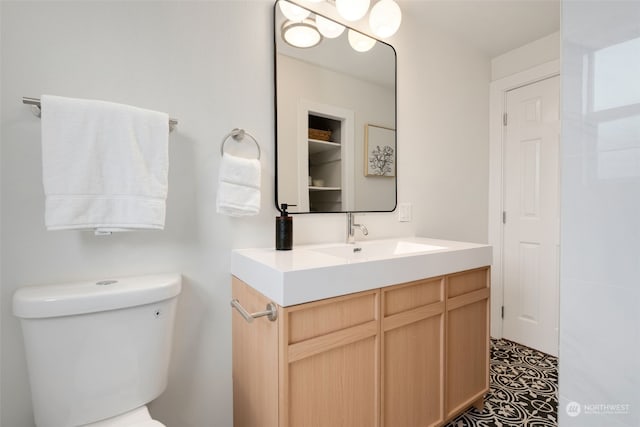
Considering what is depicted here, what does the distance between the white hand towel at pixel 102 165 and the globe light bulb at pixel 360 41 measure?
112cm

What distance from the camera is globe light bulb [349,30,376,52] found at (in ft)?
5.41

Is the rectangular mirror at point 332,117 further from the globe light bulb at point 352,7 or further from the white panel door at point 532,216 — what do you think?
the white panel door at point 532,216

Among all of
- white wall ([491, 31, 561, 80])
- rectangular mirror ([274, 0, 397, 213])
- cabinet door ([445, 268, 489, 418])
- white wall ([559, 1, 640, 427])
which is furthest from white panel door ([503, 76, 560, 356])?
white wall ([559, 1, 640, 427])

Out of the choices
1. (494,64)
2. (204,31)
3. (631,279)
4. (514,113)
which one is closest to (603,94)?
(631,279)

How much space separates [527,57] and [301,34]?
1839 millimetres

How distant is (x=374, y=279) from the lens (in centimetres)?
110

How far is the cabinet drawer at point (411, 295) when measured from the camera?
117cm

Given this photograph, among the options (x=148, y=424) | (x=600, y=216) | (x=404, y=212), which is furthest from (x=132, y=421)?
(x=404, y=212)

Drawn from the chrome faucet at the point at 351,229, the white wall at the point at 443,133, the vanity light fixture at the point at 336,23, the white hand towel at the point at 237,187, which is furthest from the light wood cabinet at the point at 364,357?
the vanity light fixture at the point at 336,23

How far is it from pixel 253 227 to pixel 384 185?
83 cm

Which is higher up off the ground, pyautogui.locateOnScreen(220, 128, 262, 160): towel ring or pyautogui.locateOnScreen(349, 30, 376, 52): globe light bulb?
pyautogui.locateOnScreen(349, 30, 376, 52): globe light bulb

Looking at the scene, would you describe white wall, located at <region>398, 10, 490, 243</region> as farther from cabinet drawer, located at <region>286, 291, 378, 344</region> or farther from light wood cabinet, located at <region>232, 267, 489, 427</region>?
cabinet drawer, located at <region>286, 291, 378, 344</region>

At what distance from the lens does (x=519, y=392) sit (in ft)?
5.74

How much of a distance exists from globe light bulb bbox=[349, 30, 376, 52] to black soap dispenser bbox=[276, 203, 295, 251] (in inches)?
40.1
